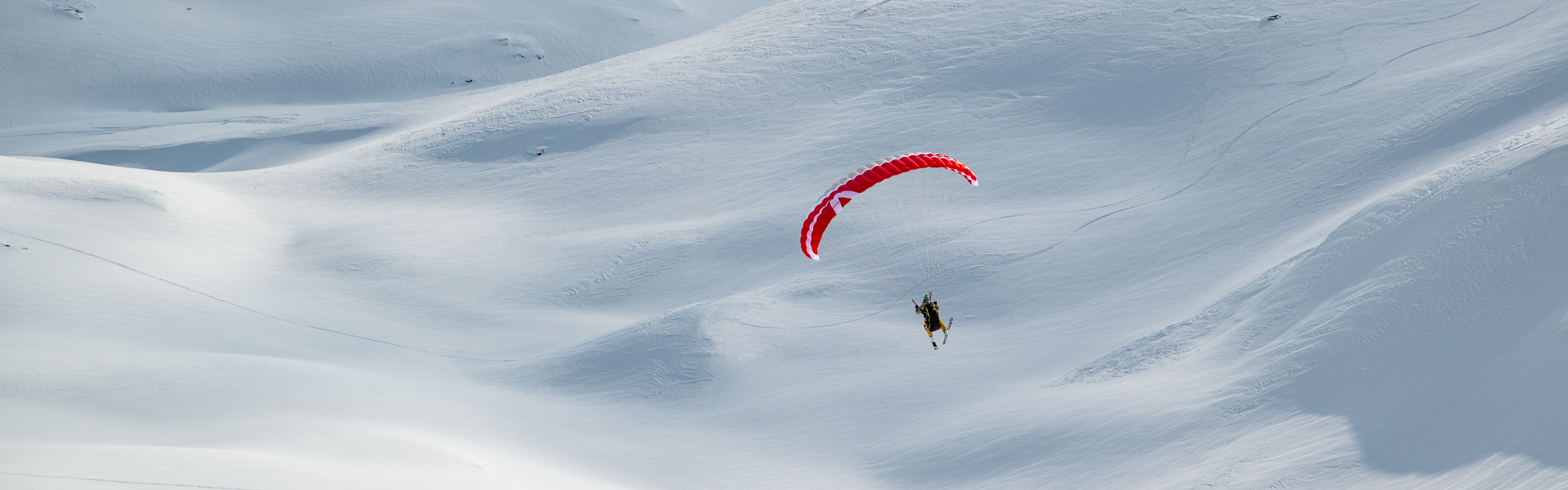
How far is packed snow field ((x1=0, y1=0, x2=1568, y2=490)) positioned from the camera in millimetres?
14266

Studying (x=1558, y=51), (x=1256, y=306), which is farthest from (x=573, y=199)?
(x=1558, y=51)

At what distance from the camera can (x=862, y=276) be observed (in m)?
22.5

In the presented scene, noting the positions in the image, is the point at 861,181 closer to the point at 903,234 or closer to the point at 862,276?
the point at 862,276

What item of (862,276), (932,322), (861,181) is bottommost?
(932,322)

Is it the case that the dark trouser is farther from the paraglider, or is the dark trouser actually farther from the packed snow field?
the paraglider

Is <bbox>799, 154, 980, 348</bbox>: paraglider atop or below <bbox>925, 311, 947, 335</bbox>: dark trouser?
atop

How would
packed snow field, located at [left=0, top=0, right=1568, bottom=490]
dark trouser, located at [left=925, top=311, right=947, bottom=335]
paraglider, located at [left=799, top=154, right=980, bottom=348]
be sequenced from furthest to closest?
paraglider, located at [left=799, top=154, right=980, bottom=348], dark trouser, located at [left=925, top=311, right=947, bottom=335], packed snow field, located at [left=0, top=0, right=1568, bottom=490]

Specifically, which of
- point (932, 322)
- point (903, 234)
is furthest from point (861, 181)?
point (903, 234)

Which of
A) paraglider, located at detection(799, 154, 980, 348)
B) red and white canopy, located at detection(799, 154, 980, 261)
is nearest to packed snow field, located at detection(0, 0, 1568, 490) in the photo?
paraglider, located at detection(799, 154, 980, 348)

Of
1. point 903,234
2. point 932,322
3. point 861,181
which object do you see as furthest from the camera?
point 903,234

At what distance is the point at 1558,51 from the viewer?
848 inches

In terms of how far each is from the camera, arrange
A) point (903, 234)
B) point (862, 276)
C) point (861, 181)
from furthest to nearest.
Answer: point (903, 234) → point (862, 276) → point (861, 181)

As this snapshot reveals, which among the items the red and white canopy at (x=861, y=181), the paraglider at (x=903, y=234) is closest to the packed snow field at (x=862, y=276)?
the paraglider at (x=903, y=234)

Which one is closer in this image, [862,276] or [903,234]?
[862,276]
